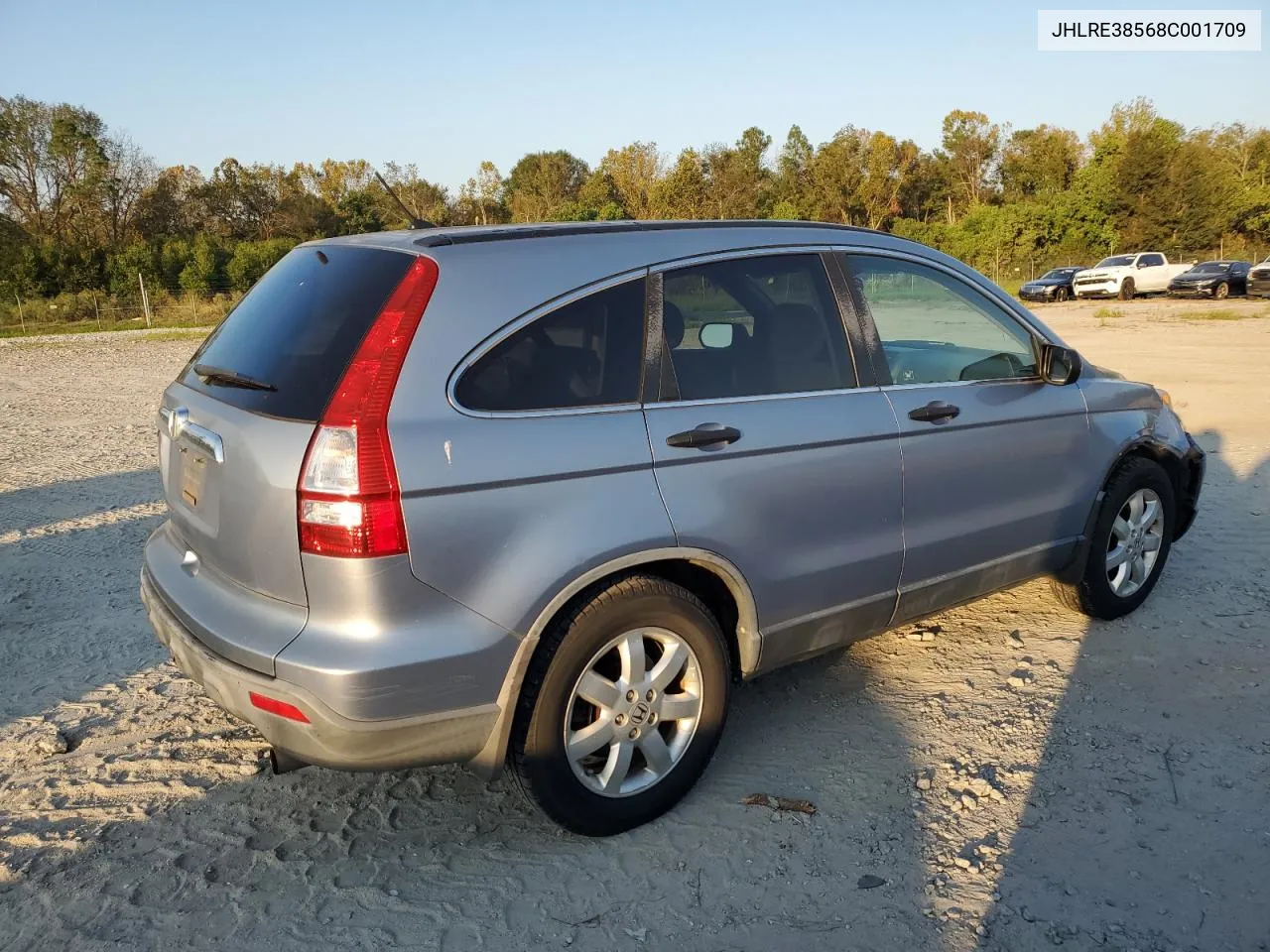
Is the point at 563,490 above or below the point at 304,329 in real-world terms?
below

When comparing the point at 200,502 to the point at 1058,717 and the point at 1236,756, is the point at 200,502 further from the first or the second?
the point at 1236,756

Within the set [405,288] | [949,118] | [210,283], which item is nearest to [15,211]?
[210,283]

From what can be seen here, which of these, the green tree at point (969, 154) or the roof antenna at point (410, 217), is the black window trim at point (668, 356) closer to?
the roof antenna at point (410, 217)

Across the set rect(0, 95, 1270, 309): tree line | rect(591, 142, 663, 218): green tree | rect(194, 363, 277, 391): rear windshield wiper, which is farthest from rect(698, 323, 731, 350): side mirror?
rect(591, 142, 663, 218): green tree

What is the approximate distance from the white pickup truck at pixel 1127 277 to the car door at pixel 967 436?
108 ft

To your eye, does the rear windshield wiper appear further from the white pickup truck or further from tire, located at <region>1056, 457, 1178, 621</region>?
the white pickup truck

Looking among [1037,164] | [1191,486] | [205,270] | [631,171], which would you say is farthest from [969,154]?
[1191,486]

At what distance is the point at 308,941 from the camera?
257 cm

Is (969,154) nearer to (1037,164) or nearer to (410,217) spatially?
(1037,164)

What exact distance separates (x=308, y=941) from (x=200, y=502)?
4.19 ft

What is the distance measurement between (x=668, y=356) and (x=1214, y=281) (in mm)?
35274

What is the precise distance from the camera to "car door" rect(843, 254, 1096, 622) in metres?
3.56

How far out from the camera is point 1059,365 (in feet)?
13.2

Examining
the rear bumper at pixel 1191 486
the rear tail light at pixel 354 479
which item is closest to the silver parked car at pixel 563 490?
the rear tail light at pixel 354 479
